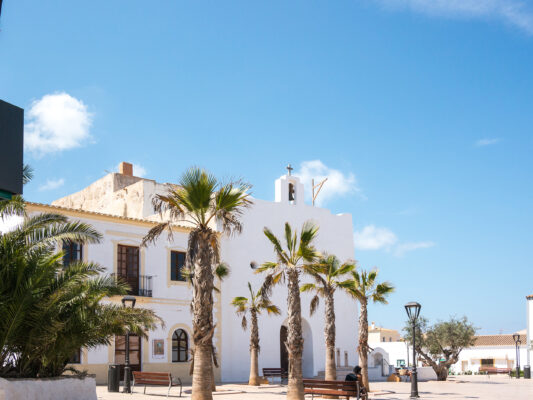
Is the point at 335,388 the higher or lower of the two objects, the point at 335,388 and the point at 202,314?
the lower

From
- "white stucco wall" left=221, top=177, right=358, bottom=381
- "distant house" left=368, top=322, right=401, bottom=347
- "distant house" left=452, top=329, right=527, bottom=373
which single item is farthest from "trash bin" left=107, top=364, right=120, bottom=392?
"distant house" left=368, top=322, right=401, bottom=347

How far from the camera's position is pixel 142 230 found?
2673cm

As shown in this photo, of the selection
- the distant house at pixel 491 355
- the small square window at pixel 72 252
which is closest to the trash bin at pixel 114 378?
the small square window at pixel 72 252

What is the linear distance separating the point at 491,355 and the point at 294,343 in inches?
1658

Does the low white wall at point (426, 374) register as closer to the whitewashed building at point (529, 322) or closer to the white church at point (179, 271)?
the white church at point (179, 271)

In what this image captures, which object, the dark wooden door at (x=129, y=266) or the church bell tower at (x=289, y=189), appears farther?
the church bell tower at (x=289, y=189)

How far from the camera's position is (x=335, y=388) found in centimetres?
1720

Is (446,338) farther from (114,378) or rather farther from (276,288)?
(114,378)

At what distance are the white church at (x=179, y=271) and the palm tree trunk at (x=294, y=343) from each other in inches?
403

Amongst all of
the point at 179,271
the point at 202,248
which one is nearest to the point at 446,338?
the point at 179,271

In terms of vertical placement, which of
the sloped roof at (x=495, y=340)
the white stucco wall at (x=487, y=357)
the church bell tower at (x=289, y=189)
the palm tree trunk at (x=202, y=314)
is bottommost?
the white stucco wall at (x=487, y=357)

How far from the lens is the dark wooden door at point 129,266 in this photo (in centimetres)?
2594

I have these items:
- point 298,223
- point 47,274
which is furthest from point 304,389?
point 298,223

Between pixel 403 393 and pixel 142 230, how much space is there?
11.9 m
